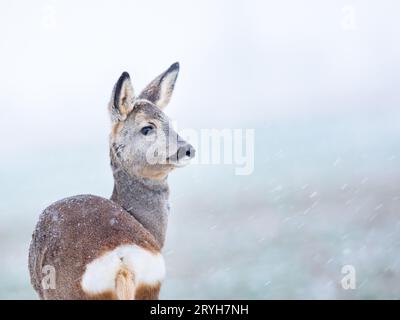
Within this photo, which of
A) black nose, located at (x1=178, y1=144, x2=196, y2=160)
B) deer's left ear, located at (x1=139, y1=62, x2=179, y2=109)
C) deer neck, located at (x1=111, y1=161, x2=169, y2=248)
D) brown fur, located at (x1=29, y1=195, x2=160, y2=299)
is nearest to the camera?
brown fur, located at (x1=29, y1=195, x2=160, y2=299)

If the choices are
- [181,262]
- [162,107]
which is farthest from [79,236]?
[181,262]

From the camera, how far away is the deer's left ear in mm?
5328

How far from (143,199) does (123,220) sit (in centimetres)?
52

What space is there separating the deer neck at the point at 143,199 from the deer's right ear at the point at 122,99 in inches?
13.3

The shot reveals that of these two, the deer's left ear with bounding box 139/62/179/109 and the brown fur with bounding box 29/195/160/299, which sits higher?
the deer's left ear with bounding box 139/62/179/109

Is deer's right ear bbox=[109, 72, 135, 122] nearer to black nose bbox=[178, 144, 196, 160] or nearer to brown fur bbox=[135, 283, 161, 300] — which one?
black nose bbox=[178, 144, 196, 160]

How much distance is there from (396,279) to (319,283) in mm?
682

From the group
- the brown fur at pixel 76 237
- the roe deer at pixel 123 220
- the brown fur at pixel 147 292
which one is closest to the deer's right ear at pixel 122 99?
the roe deer at pixel 123 220

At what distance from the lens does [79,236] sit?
4.48m

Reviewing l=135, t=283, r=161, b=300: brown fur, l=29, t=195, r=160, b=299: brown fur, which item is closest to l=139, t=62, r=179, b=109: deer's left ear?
l=29, t=195, r=160, b=299: brown fur

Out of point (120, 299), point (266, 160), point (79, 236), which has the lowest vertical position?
point (120, 299)

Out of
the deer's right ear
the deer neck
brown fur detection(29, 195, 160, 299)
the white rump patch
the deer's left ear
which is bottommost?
the white rump patch

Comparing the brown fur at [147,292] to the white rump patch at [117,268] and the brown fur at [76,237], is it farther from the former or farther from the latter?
the brown fur at [76,237]
